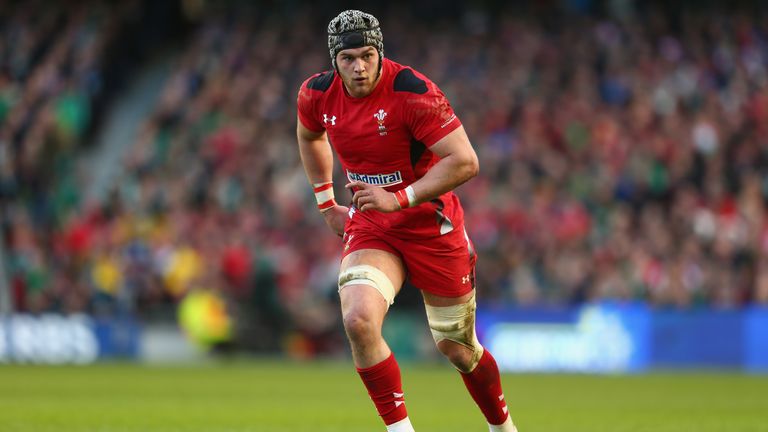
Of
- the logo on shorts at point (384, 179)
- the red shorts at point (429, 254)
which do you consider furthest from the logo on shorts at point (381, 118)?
the red shorts at point (429, 254)

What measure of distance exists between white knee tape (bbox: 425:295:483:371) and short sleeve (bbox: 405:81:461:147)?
1.07 meters

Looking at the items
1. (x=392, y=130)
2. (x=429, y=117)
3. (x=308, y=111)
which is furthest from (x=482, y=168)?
(x=429, y=117)

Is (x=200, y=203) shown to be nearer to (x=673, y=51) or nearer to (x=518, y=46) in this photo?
(x=518, y=46)

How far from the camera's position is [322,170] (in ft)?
27.7

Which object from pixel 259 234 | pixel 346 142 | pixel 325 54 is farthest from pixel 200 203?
pixel 346 142

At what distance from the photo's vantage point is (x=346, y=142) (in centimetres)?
781

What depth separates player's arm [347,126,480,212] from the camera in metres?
7.39

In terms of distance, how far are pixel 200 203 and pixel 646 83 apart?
880 cm

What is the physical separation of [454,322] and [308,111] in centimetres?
157

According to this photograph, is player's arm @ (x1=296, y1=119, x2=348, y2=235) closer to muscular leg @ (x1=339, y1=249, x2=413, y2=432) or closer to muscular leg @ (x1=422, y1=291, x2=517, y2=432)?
muscular leg @ (x1=422, y1=291, x2=517, y2=432)

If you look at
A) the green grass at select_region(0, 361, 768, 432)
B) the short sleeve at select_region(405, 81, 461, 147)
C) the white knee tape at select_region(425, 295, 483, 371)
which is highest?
the short sleeve at select_region(405, 81, 461, 147)

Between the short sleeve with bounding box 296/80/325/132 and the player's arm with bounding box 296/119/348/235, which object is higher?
the short sleeve with bounding box 296/80/325/132

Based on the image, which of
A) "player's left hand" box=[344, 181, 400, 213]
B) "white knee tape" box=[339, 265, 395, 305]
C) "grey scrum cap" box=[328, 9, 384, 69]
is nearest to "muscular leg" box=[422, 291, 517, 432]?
"white knee tape" box=[339, 265, 395, 305]

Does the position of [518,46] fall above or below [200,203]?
above
